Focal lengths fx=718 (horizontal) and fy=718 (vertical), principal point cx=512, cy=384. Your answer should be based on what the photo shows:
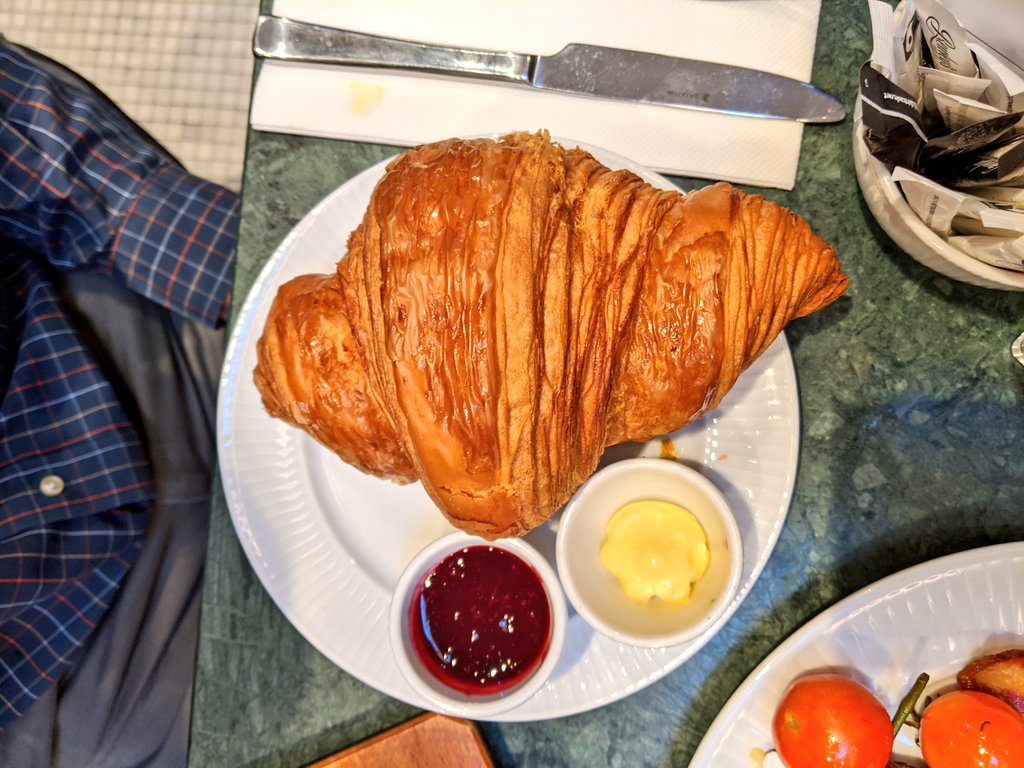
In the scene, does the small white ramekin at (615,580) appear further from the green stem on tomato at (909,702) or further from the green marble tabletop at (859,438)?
the green stem on tomato at (909,702)

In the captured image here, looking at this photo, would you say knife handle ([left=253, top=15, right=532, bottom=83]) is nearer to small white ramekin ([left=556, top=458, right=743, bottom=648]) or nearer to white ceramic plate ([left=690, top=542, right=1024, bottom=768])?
small white ramekin ([left=556, top=458, right=743, bottom=648])

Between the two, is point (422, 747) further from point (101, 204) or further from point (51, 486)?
point (101, 204)

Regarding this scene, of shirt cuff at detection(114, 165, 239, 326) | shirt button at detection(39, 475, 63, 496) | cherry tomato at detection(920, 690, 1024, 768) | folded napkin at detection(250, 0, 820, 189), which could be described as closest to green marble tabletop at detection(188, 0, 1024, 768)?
folded napkin at detection(250, 0, 820, 189)

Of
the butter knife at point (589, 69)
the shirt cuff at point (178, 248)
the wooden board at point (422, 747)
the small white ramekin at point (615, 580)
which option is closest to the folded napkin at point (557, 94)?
the butter knife at point (589, 69)

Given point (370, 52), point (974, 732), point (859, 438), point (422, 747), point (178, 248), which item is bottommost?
point (422, 747)

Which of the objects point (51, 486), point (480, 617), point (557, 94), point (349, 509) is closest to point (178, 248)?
point (51, 486)

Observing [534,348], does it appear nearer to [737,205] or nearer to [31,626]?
[737,205]

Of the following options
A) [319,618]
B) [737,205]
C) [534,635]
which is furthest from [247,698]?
[737,205]
